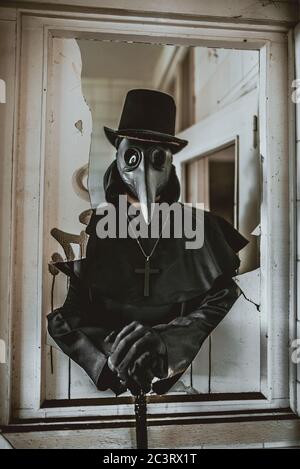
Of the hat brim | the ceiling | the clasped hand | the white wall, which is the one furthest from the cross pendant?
the ceiling

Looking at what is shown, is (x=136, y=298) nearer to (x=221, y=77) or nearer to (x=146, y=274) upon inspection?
(x=146, y=274)

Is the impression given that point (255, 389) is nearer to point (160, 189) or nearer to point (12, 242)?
point (160, 189)

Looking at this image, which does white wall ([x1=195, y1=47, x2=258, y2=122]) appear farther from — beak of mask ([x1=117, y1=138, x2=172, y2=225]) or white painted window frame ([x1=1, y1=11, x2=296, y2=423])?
beak of mask ([x1=117, y1=138, x2=172, y2=225])

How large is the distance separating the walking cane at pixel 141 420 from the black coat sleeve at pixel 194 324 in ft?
0.34

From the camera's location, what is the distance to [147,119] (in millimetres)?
1231

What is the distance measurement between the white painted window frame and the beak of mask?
0.24 metres

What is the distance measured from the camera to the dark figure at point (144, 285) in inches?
45.0

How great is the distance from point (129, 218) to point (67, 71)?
0.48 m

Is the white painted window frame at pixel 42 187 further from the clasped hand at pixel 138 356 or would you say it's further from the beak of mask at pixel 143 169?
the beak of mask at pixel 143 169

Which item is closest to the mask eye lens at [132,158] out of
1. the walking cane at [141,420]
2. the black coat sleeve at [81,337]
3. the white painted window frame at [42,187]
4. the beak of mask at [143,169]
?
the beak of mask at [143,169]

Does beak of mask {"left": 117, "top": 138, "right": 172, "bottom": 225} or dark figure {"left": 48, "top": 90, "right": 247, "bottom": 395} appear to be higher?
beak of mask {"left": 117, "top": 138, "right": 172, "bottom": 225}

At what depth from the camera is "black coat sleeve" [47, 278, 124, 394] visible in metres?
1.14

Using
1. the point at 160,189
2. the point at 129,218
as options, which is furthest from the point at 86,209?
the point at 160,189

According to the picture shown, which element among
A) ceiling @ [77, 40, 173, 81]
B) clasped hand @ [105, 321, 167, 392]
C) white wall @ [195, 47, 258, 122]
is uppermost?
ceiling @ [77, 40, 173, 81]
